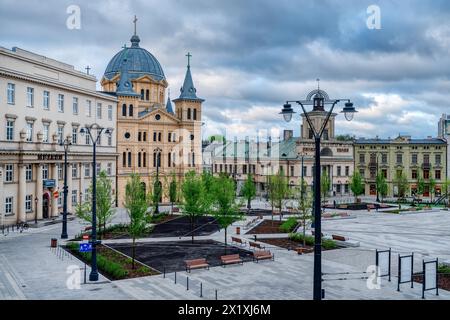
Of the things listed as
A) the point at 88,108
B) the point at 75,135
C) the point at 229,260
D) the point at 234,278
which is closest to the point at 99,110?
the point at 88,108

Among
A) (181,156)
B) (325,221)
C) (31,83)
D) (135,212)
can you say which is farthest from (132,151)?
(135,212)

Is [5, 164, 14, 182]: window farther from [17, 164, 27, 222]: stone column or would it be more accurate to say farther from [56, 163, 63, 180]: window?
[56, 163, 63, 180]: window

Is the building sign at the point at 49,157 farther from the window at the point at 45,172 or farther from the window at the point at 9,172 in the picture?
the window at the point at 9,172

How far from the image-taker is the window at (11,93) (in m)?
47.1

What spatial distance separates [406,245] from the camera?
3700 centimetres

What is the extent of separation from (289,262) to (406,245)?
482 inches

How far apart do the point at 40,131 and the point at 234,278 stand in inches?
1346

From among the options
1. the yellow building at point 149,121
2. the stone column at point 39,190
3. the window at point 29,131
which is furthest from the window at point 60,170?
the yellow building at point 149,121

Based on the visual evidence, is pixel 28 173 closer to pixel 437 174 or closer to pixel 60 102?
pixel 60 102

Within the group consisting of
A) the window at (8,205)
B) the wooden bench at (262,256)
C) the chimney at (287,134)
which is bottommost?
the wooden bench at (262,256)

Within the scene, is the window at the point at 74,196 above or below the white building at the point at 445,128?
below

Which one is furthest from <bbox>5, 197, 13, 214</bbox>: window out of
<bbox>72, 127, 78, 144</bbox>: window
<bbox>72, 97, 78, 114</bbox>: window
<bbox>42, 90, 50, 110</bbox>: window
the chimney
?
the chimney

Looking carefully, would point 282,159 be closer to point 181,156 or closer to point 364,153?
point 364,153

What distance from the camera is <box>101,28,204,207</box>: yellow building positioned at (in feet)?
231
